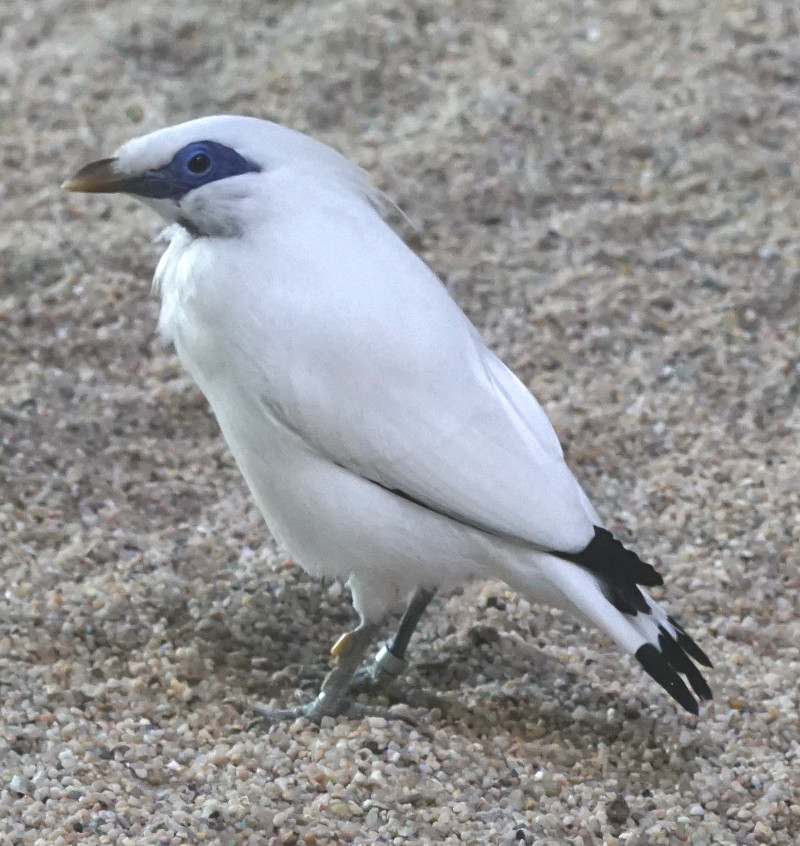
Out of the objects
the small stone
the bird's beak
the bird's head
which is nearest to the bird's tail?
the small stone

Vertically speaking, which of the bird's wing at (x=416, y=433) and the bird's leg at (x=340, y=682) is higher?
the bird's wing at (x=416, y=433)

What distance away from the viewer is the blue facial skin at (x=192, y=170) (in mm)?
2268

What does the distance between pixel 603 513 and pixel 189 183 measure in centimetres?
128

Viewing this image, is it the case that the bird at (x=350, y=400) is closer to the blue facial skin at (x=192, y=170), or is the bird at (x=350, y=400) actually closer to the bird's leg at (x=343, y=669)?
the blue facial skin at (x=192, y=170)

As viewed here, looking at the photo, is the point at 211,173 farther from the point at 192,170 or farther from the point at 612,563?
the point at 612,563

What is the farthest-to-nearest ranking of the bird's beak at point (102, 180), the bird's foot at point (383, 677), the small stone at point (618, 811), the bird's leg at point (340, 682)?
1. the bird's foot at point (383, 677)
2. the bird's leg at point (340, 682)
3. the bird's beak at point (102, 180)
4. the small stone at point (618, 811)

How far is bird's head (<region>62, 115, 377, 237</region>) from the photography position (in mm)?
2271

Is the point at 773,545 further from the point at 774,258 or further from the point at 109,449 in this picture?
the point at 109,449

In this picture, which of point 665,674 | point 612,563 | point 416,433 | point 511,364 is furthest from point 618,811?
point 511,364

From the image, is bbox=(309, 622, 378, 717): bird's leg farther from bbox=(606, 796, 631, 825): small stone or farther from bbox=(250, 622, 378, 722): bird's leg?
bbox=(606, 796, 631, 825): small stone

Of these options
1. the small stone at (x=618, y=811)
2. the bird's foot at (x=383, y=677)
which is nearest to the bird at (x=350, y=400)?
the small stone at (x=618, y=811)

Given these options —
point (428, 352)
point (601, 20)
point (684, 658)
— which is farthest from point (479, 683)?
point (601, 20)

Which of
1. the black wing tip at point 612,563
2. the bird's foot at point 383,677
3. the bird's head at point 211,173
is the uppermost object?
the bird's head at point 211,173

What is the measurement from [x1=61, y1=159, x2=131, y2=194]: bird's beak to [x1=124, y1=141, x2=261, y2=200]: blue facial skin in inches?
0.7
